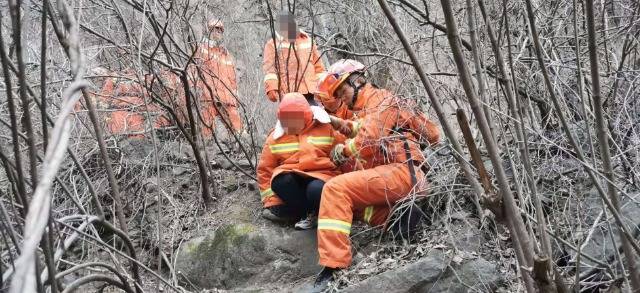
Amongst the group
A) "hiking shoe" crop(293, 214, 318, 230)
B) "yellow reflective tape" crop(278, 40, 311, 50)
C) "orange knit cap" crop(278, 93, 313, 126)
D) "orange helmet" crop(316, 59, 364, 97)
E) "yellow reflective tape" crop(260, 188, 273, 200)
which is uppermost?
"yellow reflective tape" crop(278, 40, 311, 50)

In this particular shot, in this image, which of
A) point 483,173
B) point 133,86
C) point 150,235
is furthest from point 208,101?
point 483,173

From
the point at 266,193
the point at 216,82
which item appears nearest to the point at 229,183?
the point at 216,82

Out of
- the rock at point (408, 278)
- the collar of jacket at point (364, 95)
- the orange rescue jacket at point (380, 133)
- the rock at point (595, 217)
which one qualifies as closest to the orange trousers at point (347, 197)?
the orange rescue jacket at point (380, 133)

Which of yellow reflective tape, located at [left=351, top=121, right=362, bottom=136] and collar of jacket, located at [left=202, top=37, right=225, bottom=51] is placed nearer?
yellow reflective tape, located at [left=351, top=121, right=362, bottom=136]

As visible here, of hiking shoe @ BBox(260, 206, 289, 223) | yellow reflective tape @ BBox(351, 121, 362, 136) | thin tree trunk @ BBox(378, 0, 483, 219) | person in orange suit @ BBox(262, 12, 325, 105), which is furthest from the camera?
person in orange suit @ BBox(262, 12, 325, 105)

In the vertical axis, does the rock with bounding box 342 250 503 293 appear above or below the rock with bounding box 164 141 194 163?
below

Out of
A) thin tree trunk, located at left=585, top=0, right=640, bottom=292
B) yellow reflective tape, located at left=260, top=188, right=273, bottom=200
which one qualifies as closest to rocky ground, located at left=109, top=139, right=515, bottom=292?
yellow reflective tape, located at left=260, top=188, right=273, bottom=200

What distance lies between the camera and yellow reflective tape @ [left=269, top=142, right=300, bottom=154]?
16.2 ft

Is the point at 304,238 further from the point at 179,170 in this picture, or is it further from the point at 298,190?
the point at 179,170

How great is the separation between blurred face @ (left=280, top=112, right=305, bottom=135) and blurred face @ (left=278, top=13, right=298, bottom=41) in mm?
794

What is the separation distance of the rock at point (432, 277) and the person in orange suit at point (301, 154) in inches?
35.5

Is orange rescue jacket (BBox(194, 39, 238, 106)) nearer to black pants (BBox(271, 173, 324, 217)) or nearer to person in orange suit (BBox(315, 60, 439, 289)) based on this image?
black pants (BBox(271, 173, 324, 217))

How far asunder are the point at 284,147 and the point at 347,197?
31.8 inches

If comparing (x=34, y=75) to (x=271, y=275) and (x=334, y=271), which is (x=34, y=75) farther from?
(x=334, y=271)
